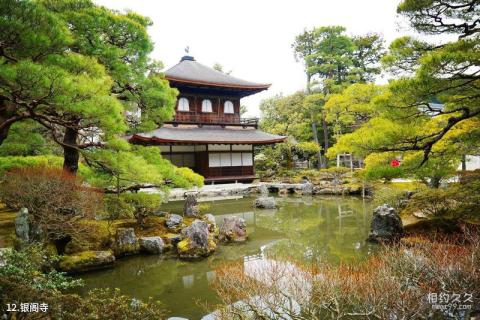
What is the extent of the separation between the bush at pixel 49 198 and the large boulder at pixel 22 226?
22 centimetres

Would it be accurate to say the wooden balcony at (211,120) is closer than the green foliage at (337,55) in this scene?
Yes

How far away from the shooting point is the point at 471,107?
5949 mm

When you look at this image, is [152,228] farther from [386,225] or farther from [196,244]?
[386,225]

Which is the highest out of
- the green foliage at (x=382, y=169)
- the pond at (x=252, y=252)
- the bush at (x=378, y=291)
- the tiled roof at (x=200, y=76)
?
the tiled roof at (x=200, y=76)

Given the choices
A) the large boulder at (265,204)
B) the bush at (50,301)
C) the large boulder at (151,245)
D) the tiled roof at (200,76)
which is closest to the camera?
the bush at (50,301)

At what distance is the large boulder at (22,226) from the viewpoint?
5777 mm

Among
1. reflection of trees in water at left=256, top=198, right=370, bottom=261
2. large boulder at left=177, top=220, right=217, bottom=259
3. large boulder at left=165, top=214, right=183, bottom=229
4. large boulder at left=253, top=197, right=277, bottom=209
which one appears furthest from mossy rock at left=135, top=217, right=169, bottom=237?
large boulder at left=253, top=197, right=277, bottom=209

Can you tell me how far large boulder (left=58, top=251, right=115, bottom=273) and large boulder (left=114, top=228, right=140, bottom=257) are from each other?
1.75 ft

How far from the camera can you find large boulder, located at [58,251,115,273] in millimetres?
6328

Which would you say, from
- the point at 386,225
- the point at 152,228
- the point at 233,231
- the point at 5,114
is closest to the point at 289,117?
the point at 233,231

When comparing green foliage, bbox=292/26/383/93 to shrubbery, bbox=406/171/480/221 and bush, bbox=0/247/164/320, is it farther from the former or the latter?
bush, bbox=0/247/164/320

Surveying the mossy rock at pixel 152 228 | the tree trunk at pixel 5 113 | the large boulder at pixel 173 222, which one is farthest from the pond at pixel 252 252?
the tree trunk at pixel 5 113

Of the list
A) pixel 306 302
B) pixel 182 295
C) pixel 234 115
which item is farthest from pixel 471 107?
pixel 234 115

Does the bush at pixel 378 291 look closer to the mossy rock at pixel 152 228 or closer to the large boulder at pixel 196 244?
the large boulder at pixel 196 244
